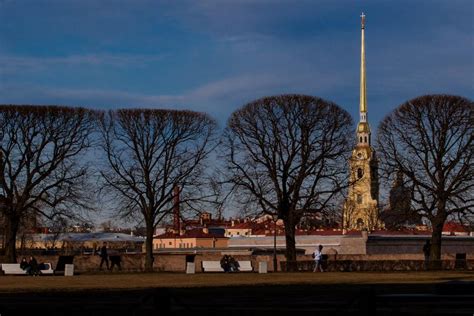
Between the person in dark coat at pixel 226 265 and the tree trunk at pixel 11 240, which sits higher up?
the tree trunk at pixel 11 240

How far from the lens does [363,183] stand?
71250 millimetres

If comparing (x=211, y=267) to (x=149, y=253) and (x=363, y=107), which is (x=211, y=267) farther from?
(x=363, y=107)

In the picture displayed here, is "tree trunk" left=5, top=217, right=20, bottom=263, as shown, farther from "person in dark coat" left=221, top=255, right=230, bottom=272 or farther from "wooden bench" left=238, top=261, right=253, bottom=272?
"wooden bench" left=238, top=261, right=253, bottom=272

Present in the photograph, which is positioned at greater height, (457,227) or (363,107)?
(363,107)

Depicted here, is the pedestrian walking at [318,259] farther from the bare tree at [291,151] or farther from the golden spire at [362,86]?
the golden spire at [362,86]

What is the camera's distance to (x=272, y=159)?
56875mm

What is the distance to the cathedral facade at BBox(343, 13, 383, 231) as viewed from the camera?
202 ft

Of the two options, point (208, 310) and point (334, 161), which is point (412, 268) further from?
point (208, 310)

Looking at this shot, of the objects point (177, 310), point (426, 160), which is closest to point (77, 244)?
point (426, 160)

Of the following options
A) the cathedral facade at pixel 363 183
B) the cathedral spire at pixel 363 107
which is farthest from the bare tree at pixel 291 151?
the cathedral spire at pixel 363 107

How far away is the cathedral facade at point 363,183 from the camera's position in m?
61.7

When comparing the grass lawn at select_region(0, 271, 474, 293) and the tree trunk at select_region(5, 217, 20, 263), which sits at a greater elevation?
the tree trunk at select_region(5, 217, 20, 263)

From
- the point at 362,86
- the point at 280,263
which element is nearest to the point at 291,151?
the point at 280,263

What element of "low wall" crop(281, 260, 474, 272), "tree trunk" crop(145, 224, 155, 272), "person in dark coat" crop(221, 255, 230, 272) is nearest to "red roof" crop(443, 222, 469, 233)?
"low wall" crop(281, 260, 474, 272)
